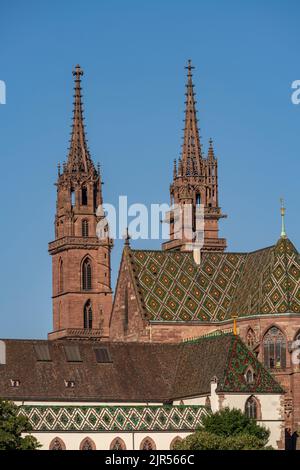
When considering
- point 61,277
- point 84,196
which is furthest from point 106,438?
point 84,196

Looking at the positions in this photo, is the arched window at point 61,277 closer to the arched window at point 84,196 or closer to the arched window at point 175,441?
the arched window at point 84,196

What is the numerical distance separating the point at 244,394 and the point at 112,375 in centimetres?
925

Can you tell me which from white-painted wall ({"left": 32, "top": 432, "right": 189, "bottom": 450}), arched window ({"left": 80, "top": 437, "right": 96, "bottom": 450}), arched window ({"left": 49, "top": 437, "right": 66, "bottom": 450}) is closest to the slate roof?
white-painted wall ({"left": 32, "top": 432, "right": 189, "bottom": 450})

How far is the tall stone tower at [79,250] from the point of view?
15550cm

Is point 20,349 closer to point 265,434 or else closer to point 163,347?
point 163,347

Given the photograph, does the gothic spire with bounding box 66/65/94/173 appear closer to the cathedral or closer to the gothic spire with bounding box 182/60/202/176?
the gothic spire with bounding box 182/60/202/176

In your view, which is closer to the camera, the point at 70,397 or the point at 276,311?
the point at 70,397

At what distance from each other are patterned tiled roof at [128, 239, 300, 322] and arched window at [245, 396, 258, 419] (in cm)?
1129

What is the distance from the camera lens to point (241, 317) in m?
114

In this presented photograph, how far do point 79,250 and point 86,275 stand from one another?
212 centimetres

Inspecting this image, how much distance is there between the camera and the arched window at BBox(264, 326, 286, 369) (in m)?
112

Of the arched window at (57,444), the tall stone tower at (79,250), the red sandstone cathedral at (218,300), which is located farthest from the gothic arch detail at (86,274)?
the arched window at (57,444)

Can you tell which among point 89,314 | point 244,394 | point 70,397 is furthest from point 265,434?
point 89,314

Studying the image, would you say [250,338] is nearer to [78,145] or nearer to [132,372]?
[132,372]
